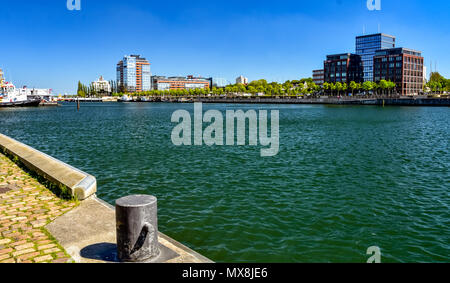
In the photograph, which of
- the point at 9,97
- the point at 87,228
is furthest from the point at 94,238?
the point at 9,97

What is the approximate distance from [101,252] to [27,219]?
3703 mm

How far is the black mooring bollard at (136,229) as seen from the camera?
711cm

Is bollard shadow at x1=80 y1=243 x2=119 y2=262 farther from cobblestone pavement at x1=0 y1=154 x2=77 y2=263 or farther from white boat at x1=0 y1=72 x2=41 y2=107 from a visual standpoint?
white boat at x1=0 y1=72 x2=41 y2=107

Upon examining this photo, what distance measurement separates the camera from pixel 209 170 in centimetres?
2144

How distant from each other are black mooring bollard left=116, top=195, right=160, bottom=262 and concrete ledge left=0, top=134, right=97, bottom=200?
5.10 m

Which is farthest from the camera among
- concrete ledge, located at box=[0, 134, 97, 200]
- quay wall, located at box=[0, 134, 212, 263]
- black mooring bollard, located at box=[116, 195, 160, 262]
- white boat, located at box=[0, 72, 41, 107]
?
white boat, located at box=[0, 72, 41, 107]

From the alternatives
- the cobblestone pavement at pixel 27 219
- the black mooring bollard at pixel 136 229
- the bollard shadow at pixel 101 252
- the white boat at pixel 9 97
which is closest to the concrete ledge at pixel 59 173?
the cobblestone pavement at pixel 27 219

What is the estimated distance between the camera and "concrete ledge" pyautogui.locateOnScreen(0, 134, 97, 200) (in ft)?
38.7

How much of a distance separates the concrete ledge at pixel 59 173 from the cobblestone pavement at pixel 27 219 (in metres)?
0.44

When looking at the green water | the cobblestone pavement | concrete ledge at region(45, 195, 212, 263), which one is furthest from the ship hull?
concrete ledge at region(45, 195, 212, 263)

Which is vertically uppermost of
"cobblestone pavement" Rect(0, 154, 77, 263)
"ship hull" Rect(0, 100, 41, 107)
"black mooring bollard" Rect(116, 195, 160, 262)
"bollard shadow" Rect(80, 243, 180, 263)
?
"ship hull" Rect(0, 100, 41, 107)

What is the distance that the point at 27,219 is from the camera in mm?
10039

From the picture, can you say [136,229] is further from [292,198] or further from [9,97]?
[9,97]
